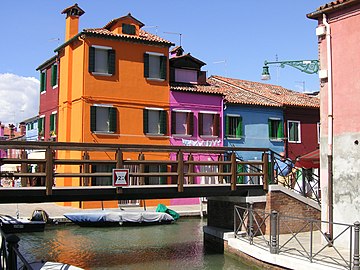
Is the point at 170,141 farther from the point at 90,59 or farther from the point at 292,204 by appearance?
the point at 292,204

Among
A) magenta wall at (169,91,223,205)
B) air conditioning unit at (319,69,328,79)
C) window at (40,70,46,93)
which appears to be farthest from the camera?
window at (40,70,46,93)

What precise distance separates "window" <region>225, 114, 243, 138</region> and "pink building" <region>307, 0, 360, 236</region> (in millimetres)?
14917

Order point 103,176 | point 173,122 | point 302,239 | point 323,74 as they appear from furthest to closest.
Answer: point 173,122
point 302,239
point 323,74
point 103,176

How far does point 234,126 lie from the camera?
30609 millimetres

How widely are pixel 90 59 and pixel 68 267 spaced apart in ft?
56.5

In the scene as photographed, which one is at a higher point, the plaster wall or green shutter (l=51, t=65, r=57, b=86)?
green shutter (l=51, t=65, r=57, b=86)

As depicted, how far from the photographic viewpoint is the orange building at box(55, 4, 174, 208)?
2597 centimetres

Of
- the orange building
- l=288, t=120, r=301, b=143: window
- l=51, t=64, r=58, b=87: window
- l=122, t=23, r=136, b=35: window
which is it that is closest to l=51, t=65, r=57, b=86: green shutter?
l=51, t=64, r=58, b=87: window

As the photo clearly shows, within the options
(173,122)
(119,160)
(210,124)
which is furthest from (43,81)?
(119,160)

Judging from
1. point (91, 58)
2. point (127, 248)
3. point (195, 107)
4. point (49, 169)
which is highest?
point (91, 58)

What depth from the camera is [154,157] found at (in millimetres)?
27141

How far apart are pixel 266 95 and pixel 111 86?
1221cm

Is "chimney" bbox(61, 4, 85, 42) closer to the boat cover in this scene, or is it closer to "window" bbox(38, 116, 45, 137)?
"window" bbox(38, 116, 45, 137)

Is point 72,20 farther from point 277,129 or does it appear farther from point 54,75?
point 277,129
